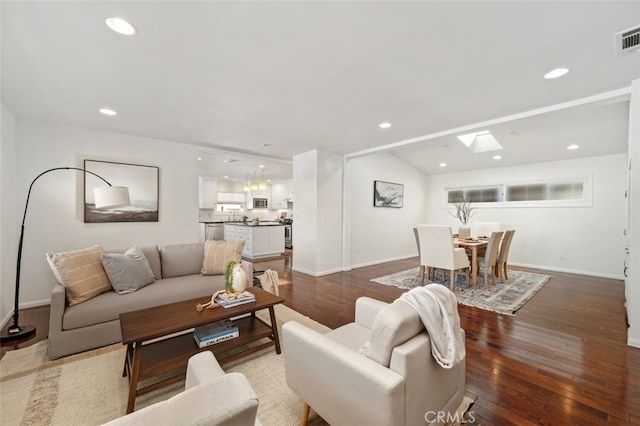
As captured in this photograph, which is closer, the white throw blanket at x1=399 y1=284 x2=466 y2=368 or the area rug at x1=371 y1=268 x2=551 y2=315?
the white throw blanket at x1=399 y1=284 x2=466 y2=368

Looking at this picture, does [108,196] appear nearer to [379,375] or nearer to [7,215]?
[7,215]

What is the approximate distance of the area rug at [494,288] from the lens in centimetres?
349

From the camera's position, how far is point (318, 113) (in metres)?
3.27

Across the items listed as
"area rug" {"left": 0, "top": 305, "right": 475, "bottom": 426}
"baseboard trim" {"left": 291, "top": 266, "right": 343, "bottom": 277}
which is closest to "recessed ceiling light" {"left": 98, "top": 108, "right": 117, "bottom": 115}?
"area rug" {"left": 0, "top": 305, "right": 475, "bottom": 426}

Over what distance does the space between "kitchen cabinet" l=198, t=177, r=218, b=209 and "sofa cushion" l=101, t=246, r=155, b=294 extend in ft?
20.8

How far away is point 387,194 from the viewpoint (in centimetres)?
653

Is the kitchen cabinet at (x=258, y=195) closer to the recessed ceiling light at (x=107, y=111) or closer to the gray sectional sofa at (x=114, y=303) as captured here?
the recessed ceiling light at (x=107, y=111)

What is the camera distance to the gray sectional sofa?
7.06 feet

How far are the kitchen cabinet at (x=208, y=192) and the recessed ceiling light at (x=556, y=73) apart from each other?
28.4 feet

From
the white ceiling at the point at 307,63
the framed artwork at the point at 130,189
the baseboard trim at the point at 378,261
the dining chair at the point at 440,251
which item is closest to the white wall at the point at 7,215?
→ the white ceiling at the point at 307,63

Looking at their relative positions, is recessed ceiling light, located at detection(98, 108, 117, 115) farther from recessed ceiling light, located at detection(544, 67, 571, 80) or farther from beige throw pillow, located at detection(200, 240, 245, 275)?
recessed ceiling light, located at detection(544, 67, 571, 80)

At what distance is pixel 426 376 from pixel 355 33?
6.84 ft

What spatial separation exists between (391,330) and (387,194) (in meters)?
5.60

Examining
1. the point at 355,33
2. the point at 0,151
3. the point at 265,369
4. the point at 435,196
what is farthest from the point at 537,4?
the point at 435,196
